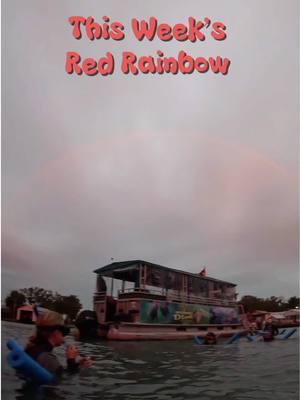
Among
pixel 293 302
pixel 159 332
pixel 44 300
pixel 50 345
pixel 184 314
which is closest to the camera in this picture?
pixel 50 345

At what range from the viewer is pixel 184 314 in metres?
2.60

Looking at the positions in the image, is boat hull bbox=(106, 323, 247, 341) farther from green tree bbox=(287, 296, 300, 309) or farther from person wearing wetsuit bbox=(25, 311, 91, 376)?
green tree bbox=(287, 296, 300, 309)

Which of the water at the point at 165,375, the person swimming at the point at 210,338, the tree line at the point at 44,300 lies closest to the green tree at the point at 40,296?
the tree line at the point at 44,300

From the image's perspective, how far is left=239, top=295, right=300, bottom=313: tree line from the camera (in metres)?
2.70

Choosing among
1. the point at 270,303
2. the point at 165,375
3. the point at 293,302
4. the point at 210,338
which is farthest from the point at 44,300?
the point at 293,302

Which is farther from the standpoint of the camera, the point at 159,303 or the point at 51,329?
the point at 159,303

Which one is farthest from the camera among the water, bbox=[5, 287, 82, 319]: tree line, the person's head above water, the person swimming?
the person swimming

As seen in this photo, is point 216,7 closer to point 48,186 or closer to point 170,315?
point 48,186

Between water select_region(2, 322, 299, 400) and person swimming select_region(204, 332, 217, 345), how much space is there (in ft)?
0.16

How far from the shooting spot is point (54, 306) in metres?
2.37

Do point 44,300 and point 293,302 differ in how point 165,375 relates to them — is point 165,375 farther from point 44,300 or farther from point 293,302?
point 293,302

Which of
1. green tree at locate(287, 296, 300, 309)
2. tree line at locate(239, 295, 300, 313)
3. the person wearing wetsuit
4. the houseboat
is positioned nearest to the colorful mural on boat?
the houseboat

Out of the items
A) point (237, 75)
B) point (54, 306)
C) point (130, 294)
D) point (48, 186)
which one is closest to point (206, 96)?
point (237, 75)

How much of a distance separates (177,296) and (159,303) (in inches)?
6.3
